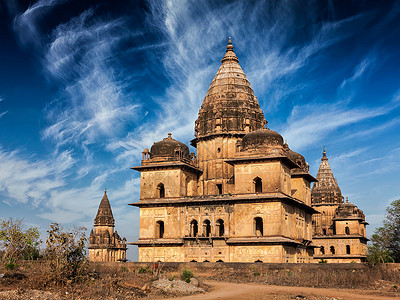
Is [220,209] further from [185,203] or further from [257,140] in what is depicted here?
[257,140]

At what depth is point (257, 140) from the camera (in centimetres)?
4181

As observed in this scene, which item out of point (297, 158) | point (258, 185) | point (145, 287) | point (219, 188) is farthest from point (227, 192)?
point (145, 287)

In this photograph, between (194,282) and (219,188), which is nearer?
(194,282)

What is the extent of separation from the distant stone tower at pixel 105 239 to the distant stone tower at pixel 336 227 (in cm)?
2603

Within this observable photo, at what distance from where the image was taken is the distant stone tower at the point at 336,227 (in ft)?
201

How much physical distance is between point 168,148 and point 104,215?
87.6ft

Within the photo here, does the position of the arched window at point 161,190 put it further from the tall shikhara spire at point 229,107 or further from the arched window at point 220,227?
the tall shikhara spire at point 229,107

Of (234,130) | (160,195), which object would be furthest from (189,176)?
(234,130)

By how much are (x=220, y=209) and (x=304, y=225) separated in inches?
383

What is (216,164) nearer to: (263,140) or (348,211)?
(263,140)

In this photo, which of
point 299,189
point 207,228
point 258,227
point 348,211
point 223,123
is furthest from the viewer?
point 348,211

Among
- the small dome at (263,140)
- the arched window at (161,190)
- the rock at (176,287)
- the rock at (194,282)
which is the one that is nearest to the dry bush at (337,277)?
the rock at (194,282)

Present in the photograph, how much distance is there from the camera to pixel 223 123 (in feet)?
156

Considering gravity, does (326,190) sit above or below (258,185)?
above
